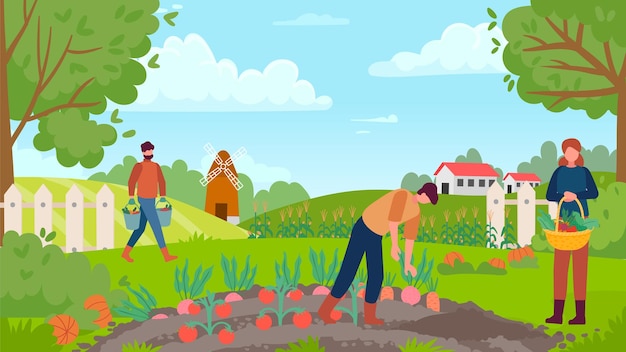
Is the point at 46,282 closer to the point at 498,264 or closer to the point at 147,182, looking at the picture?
the point at 147,182

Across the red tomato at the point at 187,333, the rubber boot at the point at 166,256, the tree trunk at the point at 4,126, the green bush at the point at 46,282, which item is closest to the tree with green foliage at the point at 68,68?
the tree trunk at the point at 4,126

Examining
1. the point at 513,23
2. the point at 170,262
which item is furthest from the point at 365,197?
the point at 170,262

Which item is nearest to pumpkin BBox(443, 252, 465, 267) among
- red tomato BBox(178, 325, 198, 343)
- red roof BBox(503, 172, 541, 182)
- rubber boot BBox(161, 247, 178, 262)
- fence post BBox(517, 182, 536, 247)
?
fence post BBox(517, 182, 536, 247)

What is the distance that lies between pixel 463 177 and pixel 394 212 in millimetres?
23620

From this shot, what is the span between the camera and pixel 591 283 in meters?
11.6

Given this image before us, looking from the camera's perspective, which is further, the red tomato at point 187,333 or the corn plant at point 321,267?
the corn plant at point 321,267

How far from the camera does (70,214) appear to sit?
1509 centimetres

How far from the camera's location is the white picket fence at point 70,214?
1465cm

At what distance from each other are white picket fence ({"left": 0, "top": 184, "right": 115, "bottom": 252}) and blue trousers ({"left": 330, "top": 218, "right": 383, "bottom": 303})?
8161 millimetres

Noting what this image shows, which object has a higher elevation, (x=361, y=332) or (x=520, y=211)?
(x=520, y=211)

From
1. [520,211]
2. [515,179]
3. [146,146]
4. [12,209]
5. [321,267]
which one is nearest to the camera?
[321,267]

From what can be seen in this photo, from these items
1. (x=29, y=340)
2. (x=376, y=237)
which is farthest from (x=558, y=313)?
(x=29, y=340)

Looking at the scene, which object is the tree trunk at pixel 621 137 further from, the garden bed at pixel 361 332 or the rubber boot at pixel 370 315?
the rubber boot at pixel 370 315

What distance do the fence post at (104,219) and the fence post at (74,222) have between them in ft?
1.04
